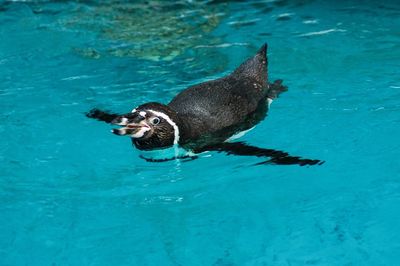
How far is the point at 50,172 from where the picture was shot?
4.36 meters

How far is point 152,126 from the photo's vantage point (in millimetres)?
4070

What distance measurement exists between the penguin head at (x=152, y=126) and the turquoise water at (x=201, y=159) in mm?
204

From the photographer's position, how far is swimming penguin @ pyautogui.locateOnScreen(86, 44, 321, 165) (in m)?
4.06

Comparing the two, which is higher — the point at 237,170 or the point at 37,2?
the point at 37,2

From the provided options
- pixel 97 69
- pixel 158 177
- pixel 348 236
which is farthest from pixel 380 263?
pixel 97 69

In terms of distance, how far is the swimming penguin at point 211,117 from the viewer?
13.3 ft

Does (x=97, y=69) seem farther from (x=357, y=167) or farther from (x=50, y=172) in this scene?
(x=357, y=167)

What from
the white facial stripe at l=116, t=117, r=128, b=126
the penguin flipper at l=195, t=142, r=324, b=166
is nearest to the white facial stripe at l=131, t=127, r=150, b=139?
the white facial stripe at l=116, t=117, r=128, b=126

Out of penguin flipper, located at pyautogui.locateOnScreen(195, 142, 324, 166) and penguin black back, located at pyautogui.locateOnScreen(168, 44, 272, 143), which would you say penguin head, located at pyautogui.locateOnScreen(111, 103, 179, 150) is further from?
penguin flipper, located at pyautogui.locateOnScreen(195, 142, 324, 166)

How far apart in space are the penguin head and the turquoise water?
0.67 feet

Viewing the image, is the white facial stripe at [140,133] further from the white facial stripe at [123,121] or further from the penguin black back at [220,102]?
the penguin black back at [220,102]

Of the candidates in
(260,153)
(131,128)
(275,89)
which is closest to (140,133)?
(131,128)

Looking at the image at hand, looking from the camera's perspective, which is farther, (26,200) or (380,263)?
(26,200)

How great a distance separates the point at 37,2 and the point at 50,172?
4.70m
